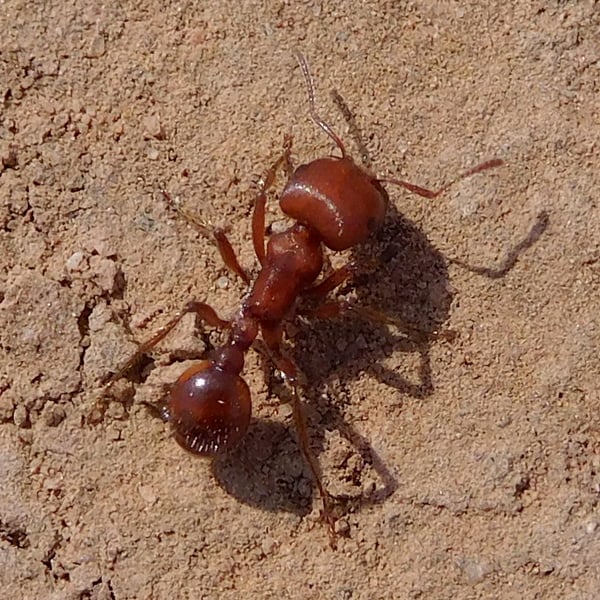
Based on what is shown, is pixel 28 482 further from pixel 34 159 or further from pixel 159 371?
pixel 34 159

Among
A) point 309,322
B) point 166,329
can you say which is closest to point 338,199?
point 309,322

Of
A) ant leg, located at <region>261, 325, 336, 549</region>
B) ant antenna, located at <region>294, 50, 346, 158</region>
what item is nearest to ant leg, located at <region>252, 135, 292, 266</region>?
ant antenna, located at <region>294, 50, 346, 158</region>

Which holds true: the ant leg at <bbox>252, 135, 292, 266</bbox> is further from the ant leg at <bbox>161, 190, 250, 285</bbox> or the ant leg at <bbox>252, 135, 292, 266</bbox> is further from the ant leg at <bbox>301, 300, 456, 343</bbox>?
the ant leg at <bbox>301, 300, 456, 343</bbox>

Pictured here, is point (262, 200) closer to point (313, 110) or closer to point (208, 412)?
point (313, 110)

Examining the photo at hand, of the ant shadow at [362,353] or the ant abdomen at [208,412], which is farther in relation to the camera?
the ant shadow at [362,353]

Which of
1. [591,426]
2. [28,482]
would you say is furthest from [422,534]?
[28,482]

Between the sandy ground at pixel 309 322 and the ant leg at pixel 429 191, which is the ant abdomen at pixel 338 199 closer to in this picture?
the ant leg at pixel 429 191

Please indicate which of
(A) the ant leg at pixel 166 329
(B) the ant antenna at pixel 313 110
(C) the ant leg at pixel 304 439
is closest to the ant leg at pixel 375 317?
(C) the ant leg at pixel 304 439
